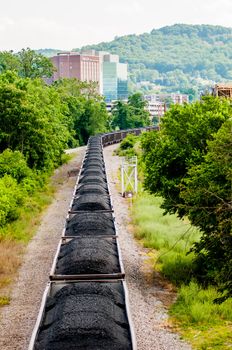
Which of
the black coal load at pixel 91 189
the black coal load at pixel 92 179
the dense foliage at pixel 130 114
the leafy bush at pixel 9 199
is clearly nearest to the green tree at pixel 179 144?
the black coal load at pixel 91 189

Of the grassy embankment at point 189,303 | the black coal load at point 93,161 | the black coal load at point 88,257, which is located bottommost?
the grassy embankment at point 189,303

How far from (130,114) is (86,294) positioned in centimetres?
9771

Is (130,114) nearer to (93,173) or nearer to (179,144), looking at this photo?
(93,173)

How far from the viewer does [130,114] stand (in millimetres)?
108625

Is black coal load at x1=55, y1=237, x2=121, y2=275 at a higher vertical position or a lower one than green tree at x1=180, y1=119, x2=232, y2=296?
lower

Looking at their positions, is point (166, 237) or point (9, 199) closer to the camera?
point (166, 237)

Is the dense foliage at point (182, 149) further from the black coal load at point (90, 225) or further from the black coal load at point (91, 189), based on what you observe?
the black coal load at point (91, 189)

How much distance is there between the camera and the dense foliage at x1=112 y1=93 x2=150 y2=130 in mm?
107562

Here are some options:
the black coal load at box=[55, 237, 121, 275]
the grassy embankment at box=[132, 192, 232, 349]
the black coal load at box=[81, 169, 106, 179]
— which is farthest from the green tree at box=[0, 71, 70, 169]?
the black coal load at box=[55, 237, 121, 275]

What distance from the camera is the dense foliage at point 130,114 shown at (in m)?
108

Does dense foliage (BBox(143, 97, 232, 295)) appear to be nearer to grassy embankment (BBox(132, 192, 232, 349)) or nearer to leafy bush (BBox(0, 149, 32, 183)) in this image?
grassy embankment (BBox(132, 192, 232, 349))

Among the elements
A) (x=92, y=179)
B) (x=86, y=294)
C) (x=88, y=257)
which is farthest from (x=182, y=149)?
(x=92, y=179)

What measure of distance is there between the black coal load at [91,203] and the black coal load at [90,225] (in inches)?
69.9

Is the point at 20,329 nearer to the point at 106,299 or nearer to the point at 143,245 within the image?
the point at 106,299
